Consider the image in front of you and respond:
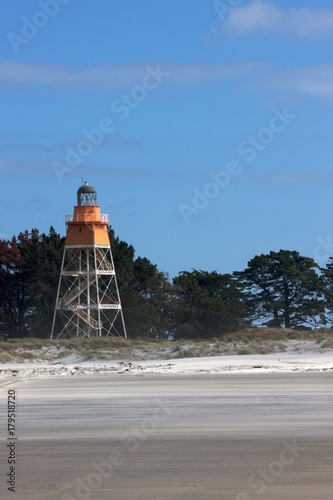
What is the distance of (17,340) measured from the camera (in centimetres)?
4638

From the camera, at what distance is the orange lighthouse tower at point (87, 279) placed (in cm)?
5069

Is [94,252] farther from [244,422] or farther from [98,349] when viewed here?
[244,422]

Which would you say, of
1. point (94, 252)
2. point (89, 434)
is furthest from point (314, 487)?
point (94, 252)

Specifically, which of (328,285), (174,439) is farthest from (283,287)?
(174,439)

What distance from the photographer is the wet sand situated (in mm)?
10266

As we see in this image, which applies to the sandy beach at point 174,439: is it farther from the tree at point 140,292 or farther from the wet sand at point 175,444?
the tree at point 140,292

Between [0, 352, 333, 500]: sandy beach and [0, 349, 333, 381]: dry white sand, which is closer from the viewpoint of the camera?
[0, 352, 333, 500]: sandy beach

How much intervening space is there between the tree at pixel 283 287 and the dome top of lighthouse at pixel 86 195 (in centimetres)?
1211

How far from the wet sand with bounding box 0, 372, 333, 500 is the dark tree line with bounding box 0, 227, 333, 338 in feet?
105

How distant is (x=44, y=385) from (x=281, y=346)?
54.3 feet

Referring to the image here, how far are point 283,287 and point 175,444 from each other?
47275 mm

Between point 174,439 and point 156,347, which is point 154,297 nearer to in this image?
point 156,347

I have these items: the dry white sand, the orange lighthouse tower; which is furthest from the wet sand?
the orange lighthouse tower

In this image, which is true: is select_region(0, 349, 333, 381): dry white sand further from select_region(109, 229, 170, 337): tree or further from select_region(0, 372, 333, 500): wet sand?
select_region(109, 229, 170, 337): tree
